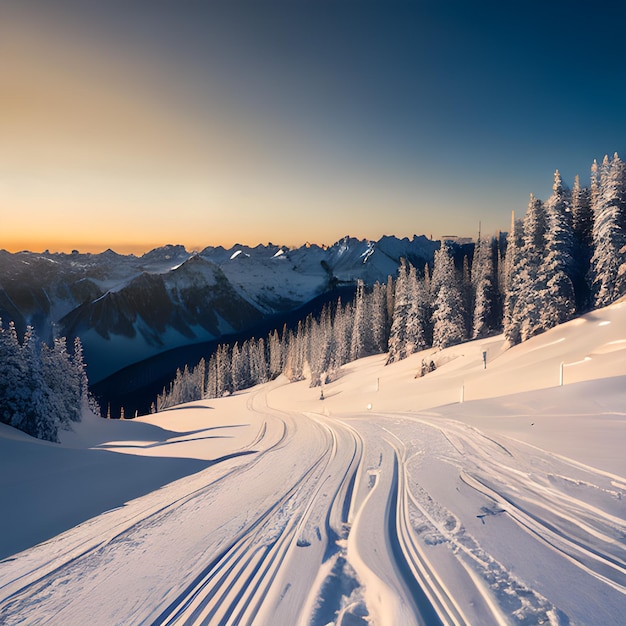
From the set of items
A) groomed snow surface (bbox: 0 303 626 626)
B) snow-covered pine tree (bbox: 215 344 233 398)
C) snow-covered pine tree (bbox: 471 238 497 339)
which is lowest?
snow-covered pine tree (bbox: 215 344 233 398)

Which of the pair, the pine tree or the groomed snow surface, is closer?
the groomed snow surface

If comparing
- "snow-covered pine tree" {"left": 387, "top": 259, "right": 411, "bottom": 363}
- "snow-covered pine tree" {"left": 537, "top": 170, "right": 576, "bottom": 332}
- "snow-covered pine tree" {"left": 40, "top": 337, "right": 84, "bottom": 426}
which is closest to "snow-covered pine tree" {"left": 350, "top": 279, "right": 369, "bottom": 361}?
"snow-covered pine tree" {"left": 387, "top": 259, "right": 411, "bottom": 363}

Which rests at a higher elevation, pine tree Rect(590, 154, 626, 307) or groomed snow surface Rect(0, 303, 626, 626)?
pine tree Rect(590, 154, 626, 307)

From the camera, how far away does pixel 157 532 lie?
17.8 ft

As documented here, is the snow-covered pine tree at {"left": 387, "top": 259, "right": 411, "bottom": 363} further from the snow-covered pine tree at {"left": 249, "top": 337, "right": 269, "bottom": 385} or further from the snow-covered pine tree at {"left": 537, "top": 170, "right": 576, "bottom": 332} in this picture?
the snow-covered pine tree at {"left": 249, "top": 337, "right": 269, "bottom": 385}

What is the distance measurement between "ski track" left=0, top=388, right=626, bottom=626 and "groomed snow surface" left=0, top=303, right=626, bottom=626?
0.07 ft

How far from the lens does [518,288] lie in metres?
34.4

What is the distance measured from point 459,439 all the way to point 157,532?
8786 millimetres

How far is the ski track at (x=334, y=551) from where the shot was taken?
11.1 feet

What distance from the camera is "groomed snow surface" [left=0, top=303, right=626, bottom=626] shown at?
135 inches

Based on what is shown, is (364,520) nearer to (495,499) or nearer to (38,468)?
(495,499)

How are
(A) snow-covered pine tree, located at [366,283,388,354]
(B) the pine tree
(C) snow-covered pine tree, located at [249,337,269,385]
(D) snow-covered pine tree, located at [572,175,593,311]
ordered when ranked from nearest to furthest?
1. (B) the pine tree
2. (D) snow-covered pine tree, located at [572,175,593,311]
3. (A) snow-covered pine tree, located at [366,283,388,354]
4. (C) snow-covered pine tree, located at [249,337,269,385]

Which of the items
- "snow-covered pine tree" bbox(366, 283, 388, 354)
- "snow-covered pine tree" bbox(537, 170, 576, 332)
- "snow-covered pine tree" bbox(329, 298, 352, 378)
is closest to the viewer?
"snow-covered pine tree" bbox(537, 170, 576, 332)

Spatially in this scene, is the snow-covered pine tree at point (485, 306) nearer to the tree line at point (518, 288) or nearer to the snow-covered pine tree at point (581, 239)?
the tree line at point (518, 288)
